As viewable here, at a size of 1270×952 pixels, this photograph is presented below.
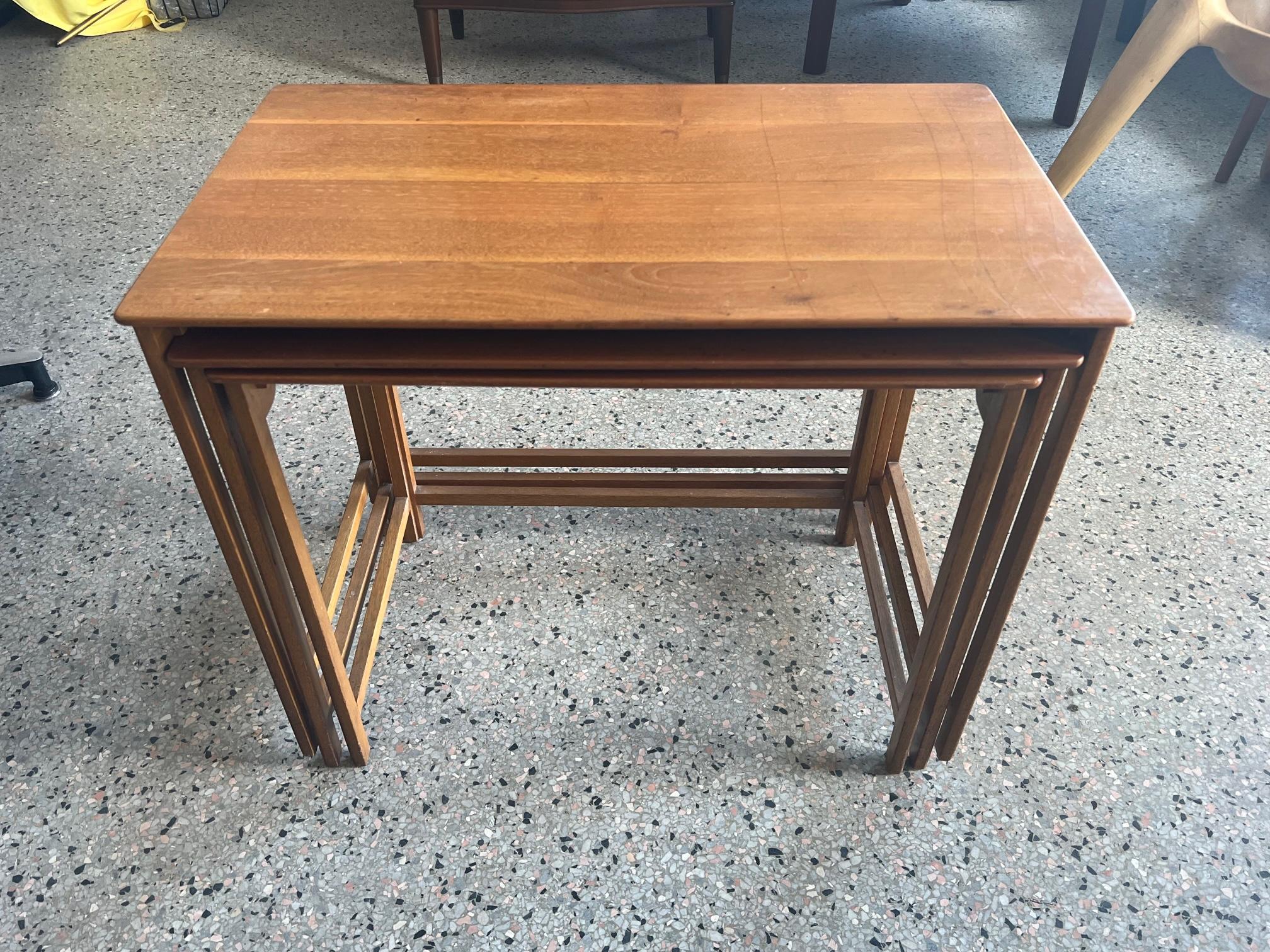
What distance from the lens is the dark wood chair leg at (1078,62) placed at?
2428 mm

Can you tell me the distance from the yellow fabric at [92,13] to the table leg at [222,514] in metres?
2.99

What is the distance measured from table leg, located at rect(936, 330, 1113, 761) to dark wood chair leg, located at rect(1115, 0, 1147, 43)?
272 cm

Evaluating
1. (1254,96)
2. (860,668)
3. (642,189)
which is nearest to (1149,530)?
(860,668)

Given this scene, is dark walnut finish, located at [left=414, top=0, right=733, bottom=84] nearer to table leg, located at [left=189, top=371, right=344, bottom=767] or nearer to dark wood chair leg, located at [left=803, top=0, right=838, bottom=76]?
dark wood chair leg, located at [left=803, top=0, right=838, bottom=76]

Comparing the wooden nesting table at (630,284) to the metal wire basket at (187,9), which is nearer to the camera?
the wooden nesting table at (630,284)

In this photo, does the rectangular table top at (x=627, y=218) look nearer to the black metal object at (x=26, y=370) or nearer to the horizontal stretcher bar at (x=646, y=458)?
the horizontal stretcher bar at (x=646, y=458)

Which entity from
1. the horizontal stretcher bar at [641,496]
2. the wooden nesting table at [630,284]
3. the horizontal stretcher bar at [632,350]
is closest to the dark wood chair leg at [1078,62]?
the wooden nesting table at [630,284]

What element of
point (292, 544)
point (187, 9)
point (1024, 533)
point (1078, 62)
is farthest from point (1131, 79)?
point (187, 9)

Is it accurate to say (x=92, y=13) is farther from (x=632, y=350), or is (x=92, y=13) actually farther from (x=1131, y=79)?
(x=632, y=350)

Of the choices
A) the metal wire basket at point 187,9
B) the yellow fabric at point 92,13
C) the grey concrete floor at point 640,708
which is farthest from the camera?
the metal wire basket at point 187,9

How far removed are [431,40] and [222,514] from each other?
2.12 metres

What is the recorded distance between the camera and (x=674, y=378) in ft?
2.66

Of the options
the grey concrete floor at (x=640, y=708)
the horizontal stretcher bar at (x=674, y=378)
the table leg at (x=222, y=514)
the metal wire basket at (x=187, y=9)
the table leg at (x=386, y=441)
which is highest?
the horizontal stretcher bar at (x=674, y=378)

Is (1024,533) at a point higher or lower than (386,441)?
higher
